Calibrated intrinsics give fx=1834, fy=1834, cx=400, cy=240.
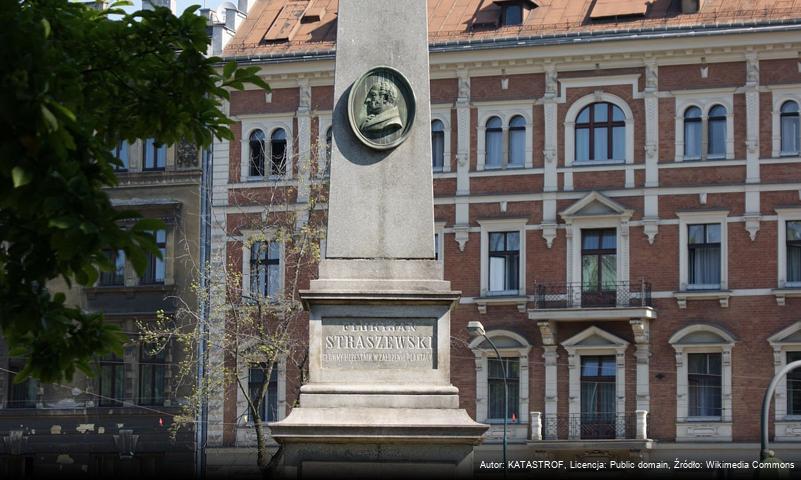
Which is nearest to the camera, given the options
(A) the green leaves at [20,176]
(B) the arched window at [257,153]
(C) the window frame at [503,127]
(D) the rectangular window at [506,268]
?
(A) the green leaves at [20,176]

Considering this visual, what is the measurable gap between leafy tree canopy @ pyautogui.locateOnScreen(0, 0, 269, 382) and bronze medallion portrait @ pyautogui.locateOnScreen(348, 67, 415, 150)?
1.92 meters

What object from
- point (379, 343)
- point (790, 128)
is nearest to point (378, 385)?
point (379, 343)

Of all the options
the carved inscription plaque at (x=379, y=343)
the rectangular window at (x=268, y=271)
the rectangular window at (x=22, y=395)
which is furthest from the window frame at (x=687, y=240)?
Result: the carved inscription plaque at (x=379, y=343)

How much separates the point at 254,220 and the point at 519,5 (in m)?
7.89

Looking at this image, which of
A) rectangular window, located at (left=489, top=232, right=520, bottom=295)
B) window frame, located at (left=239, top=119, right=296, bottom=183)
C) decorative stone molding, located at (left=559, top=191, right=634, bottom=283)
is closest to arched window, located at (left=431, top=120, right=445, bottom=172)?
rectangular window, located at (left=489, top=232, right=520, bottom=295)

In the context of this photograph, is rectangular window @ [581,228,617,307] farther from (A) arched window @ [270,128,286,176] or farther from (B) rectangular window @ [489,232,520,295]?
(A) arched window @ [270,128,286,176]

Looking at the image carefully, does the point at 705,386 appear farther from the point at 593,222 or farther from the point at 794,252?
the point at 593,222

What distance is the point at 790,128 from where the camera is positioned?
39.8m

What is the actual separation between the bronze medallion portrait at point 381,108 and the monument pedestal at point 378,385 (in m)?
1.12

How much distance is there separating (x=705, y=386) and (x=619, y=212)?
422 cm

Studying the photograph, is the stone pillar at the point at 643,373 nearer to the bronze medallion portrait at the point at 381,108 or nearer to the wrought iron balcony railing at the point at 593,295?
the wrought iron balcony railing at the point at 593,295

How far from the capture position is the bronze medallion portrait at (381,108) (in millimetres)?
15609

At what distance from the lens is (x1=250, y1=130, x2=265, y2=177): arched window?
4353 cm

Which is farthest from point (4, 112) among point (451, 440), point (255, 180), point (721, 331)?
point (255, 180)
